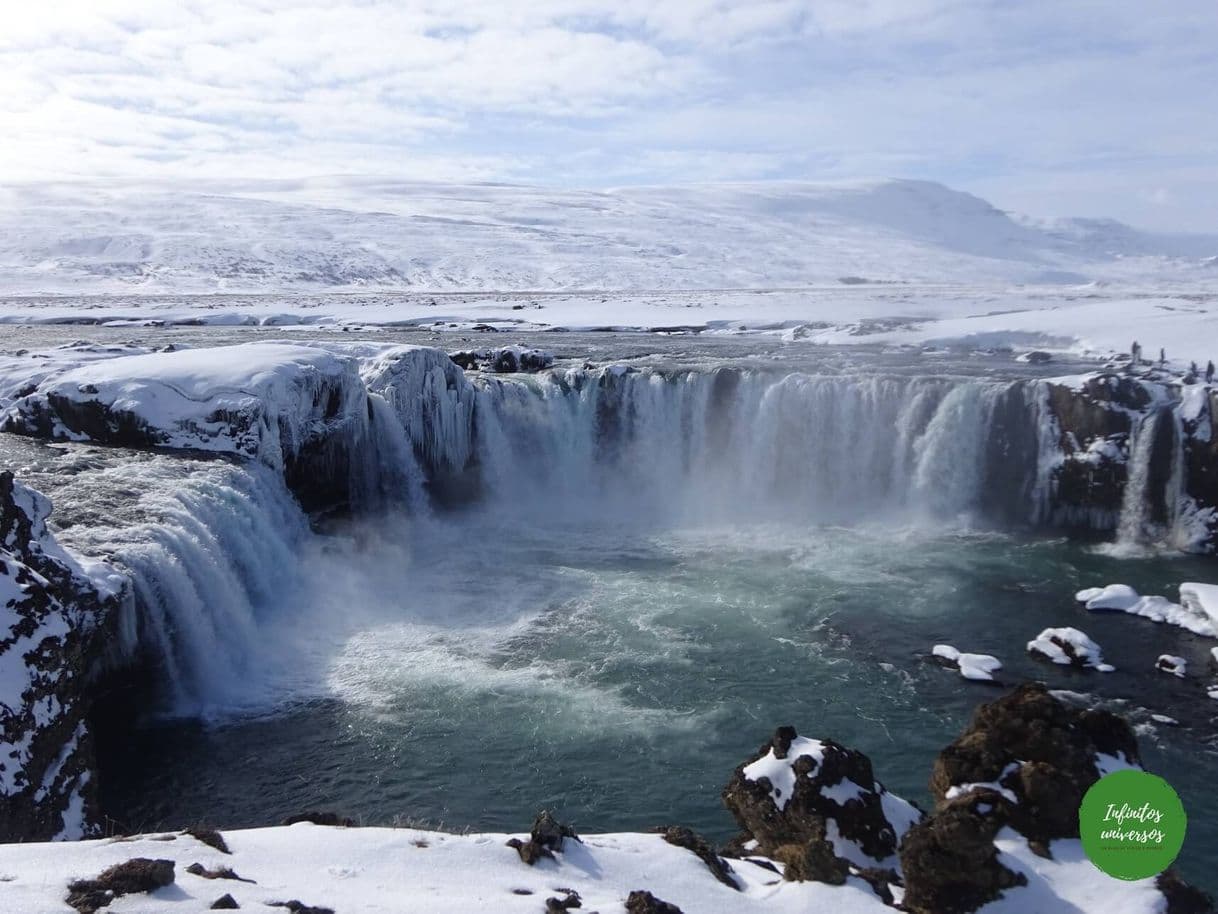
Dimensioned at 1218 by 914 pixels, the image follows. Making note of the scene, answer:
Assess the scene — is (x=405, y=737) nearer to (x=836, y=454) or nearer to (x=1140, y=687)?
(x=1140, y=687)

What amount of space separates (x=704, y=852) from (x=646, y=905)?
164 centimetres

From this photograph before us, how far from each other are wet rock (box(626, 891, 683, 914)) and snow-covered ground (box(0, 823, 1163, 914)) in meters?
0.10

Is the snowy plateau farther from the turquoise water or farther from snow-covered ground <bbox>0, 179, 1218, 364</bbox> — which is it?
snow-covered ground <bbox>0, 179, 1218, 364</bbox>

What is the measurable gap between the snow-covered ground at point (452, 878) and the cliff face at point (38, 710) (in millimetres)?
2944

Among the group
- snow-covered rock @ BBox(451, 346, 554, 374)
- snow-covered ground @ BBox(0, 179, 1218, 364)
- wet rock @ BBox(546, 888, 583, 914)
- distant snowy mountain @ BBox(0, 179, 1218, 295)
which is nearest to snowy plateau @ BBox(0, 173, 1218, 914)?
wet rock @ BBox(546, 888, 583, 914)

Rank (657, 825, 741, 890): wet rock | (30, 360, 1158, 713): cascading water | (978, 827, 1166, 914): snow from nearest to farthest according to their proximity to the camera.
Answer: (978, 827, 1166, 914): snow, (657, 825, 741, 890): wet rock, (30, 360, 1158, 713): cascading water

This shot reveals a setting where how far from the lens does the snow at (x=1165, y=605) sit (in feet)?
61.0

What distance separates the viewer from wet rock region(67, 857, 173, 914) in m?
6.46

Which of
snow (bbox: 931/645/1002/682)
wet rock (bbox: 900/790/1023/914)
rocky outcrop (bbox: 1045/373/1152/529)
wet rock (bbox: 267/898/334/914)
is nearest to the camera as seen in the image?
wet rock (bbox: 267/898/334/914)

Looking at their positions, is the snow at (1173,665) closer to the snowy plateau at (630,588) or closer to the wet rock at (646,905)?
the snowy plateau at (630,588)

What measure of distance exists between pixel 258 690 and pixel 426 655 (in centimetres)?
298

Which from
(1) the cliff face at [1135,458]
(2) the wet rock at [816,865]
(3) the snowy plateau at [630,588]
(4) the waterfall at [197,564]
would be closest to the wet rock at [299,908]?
(3) the snowy plateau at [630,588]

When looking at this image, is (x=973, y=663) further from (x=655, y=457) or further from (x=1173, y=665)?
(x=655, y=457)

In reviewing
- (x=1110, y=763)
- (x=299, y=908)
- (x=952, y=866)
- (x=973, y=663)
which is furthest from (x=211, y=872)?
(x=973, y=663)
